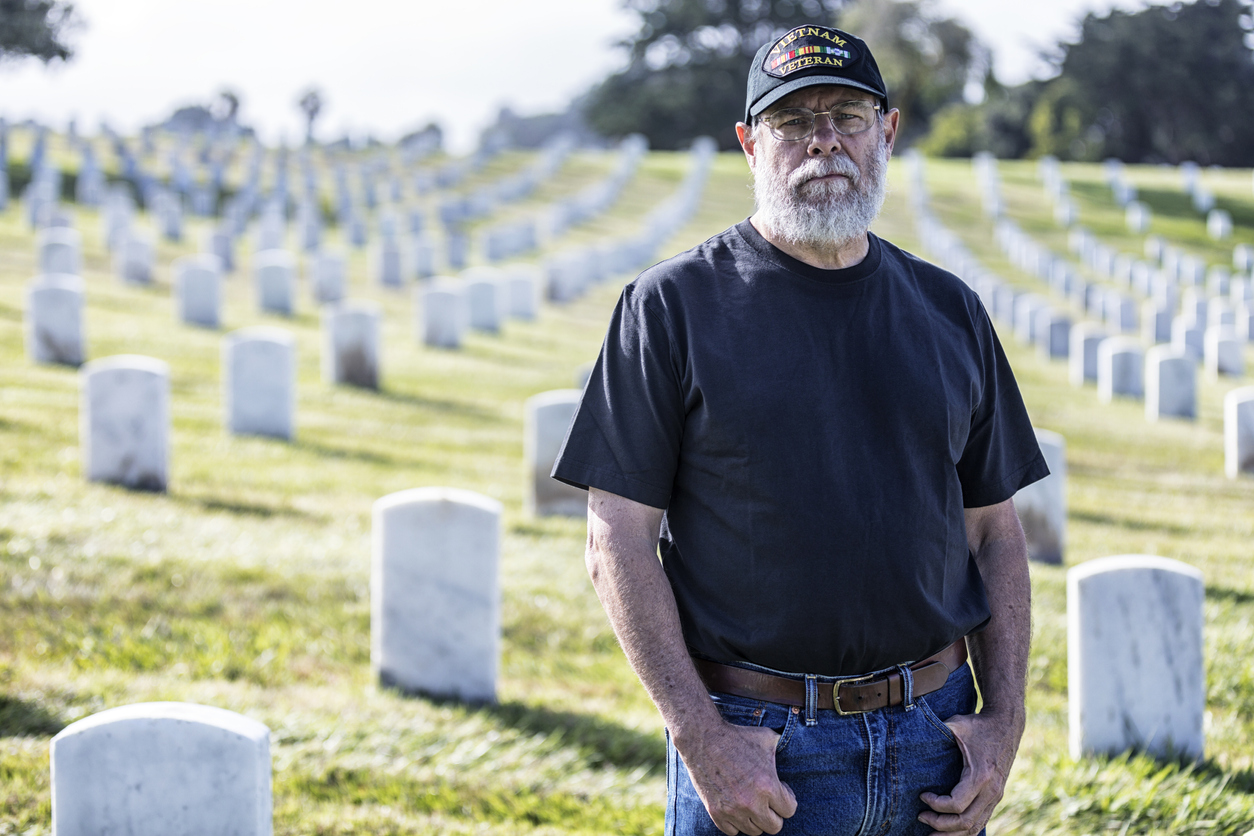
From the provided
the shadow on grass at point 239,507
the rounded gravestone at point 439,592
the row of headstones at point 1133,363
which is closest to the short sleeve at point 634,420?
the rounded gravestone at point 439,592

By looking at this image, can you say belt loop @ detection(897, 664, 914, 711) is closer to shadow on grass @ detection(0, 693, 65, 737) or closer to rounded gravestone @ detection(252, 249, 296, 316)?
shadow on grass @ detection(0, 693, 65, 737)

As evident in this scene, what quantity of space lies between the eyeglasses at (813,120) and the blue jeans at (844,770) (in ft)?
3.58

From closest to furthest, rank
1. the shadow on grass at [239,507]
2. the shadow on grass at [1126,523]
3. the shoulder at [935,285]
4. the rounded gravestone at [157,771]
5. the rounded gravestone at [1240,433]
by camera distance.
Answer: the shoulder at [935,285] < the rounded gravestone at [157,771] < the shadow on grass at [239,507] < the shadow on grass at [1126,523] < the rounded gravestone at [1240,433]

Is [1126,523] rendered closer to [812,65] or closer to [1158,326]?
[812,65]

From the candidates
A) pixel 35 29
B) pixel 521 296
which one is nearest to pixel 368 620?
pixel 521 296

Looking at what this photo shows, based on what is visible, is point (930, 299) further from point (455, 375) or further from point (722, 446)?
point (455, 375)

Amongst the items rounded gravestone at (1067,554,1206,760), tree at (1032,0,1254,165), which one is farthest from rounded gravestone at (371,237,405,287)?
tree at (1032,0,1254,165)

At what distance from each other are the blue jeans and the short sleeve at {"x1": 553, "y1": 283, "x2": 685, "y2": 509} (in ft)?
1.48

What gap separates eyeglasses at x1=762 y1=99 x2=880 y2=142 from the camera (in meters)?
2.34

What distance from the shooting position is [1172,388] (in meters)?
12.3

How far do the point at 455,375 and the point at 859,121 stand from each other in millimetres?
9820

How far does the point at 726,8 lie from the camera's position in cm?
6322

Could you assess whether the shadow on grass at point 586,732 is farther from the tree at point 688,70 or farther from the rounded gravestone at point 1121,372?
the tree at point 688,70

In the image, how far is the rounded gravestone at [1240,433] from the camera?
31.9 ft
